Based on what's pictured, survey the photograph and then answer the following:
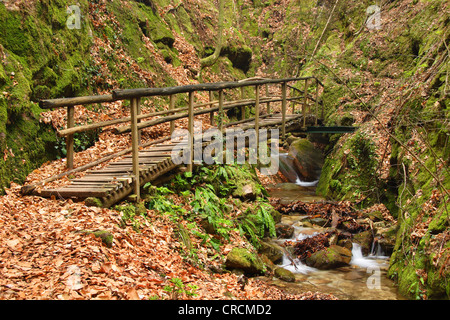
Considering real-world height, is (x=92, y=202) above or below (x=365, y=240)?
above

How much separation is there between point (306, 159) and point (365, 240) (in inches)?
268

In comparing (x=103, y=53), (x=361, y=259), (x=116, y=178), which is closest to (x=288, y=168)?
(x=361, y=259)

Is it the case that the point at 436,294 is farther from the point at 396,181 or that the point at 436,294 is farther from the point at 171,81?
the point at 171,81

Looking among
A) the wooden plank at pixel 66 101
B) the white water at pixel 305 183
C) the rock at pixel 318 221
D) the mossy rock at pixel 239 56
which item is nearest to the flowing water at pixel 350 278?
the rock at pixel 318 221

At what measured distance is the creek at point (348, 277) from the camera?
598cm

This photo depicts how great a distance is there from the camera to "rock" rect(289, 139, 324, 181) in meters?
14.1

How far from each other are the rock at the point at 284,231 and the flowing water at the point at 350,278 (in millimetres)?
123

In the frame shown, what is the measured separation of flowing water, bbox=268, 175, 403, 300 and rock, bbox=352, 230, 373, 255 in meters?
0.09

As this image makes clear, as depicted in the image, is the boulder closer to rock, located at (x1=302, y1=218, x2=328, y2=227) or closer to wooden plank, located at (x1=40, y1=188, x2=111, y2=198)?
rock, located at (x1=302, y1=218, x2=328, y2=227)

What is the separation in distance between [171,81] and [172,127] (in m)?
4.87

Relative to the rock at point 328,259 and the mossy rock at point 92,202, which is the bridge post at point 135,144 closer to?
the mossy rock at point 92,202

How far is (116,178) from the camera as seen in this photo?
6.01 metres

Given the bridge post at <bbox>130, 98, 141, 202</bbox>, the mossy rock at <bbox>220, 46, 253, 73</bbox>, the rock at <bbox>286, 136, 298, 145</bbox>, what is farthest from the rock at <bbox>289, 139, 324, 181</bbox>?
the bridge post at <bbox>130, 98, 141, 202</bbox>

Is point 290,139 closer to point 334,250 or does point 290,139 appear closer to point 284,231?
point 284,231
